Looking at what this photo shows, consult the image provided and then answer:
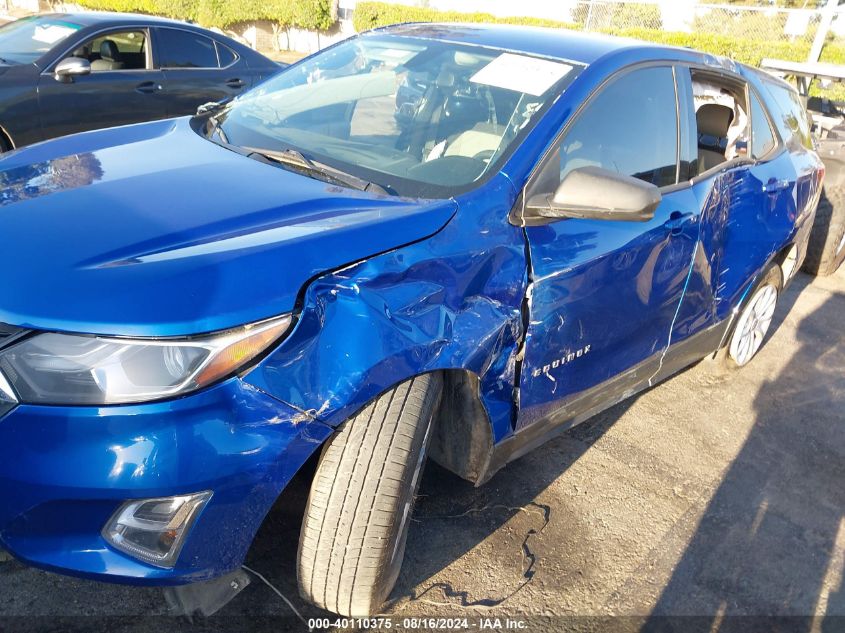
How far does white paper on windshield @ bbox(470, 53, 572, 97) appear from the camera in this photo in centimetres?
258

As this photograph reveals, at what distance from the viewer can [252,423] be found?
1.66 m

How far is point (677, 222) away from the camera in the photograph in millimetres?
2809

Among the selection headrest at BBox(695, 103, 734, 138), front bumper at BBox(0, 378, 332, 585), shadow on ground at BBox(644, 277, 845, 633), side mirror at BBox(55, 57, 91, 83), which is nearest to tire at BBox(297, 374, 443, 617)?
front bumper at BBox(0, 378, 332, 585)

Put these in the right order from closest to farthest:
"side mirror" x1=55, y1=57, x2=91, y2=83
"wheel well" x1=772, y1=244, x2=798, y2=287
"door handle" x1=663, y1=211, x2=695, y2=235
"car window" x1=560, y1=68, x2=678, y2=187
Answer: "car window" x1=560, y1=68, x2=678, y2=187
"door handle" x1=663, y1=211, x2=695, y2=235
"wheel well" x1=772, y1=244, x2=798, y2=287
"side mirror" x1=55, y1=57, x2=91, y2=83

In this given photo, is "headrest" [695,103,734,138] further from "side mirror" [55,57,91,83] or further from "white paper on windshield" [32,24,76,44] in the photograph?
"white paper on windshield" [32,24,76,44]

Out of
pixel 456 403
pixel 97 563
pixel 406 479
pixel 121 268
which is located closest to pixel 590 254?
pixel 456 403

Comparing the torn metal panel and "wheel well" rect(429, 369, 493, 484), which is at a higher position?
the torn metal panel

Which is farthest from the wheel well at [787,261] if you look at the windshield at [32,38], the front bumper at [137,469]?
the windshield at [32,38]

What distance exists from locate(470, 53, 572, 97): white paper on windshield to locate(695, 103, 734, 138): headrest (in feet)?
3.93

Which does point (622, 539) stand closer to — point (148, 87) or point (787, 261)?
point (787, 261)

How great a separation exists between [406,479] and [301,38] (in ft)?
75.9

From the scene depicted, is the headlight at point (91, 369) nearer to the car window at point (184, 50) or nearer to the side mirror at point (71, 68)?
the side mirror at point (71, 68)

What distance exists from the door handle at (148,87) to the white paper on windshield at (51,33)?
24.2 inches

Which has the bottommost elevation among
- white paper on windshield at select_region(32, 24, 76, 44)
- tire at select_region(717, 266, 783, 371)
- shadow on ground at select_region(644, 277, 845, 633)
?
shadow on ground at select_region(644, 277, 845, 633)
